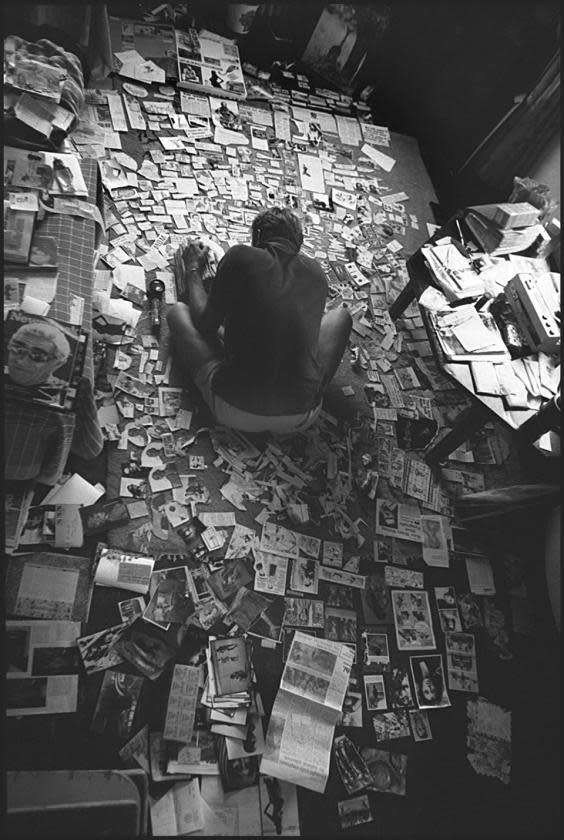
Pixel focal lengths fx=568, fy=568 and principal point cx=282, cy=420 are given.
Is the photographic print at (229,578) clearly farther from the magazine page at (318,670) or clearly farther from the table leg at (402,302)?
the table leg at (402,302)

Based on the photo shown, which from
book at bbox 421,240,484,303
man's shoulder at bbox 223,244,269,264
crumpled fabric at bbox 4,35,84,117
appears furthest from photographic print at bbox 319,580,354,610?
crumpled fabric at bbox 4,35,84,117

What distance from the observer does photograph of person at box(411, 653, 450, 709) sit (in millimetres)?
2602

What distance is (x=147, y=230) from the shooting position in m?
3.73

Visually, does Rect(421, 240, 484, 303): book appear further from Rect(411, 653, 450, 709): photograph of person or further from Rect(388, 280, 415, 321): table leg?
Rect(411, 653, 450, 709): photograph of person

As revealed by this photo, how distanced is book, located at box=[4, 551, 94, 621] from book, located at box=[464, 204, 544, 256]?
9.55 ft

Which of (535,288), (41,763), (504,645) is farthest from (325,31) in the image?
(41,763)

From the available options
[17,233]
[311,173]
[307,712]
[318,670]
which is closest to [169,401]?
[17,233]

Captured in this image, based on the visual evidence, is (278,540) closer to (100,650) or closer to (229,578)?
(229,578)

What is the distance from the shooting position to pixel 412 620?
2.80m

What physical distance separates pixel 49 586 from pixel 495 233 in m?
3.14

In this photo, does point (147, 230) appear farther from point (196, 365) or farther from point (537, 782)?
point (537, 782)

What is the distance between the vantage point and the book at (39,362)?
89.0 inches

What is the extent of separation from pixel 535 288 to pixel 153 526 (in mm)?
2447

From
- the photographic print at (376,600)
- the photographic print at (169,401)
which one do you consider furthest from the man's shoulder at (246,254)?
the photographic print at (376,600)
